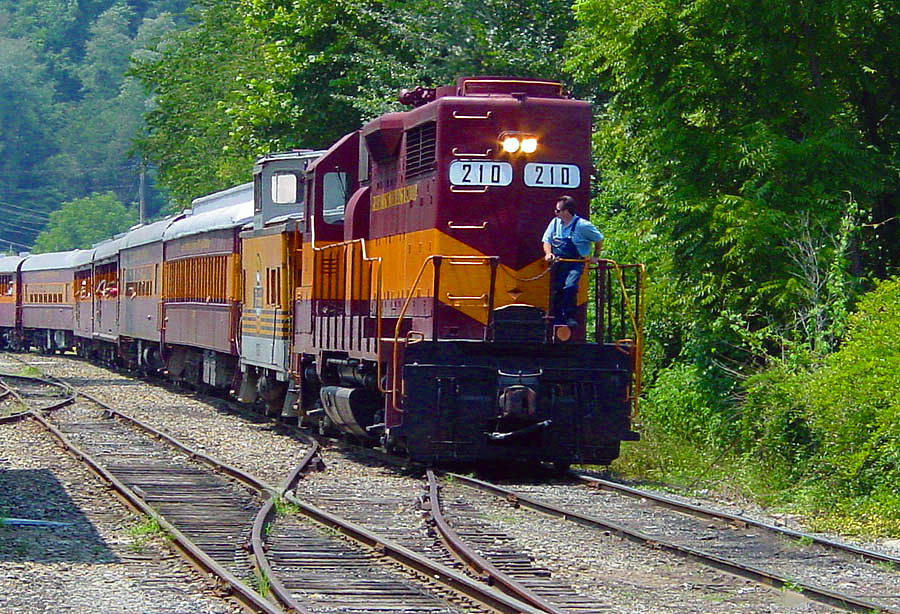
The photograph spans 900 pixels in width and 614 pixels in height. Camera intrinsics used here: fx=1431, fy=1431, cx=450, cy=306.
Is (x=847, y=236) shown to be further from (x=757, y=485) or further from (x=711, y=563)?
(x=711, y=563)

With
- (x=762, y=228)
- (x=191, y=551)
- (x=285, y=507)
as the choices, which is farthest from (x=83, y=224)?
(x=191, y=551)

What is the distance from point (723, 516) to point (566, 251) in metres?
3.17

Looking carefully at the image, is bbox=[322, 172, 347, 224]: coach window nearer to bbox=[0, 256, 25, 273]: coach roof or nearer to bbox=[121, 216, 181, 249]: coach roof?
bbox=[121, 216, 181, 249]: coach roof

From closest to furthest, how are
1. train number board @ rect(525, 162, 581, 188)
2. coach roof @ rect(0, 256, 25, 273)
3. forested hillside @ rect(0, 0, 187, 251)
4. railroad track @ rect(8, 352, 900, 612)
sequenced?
1. railroad track @ rect(8, 352, 900, 612)
2. train number board @ rect(525, 162, 581, 188)
3. coach roof @ rect(0, 256, 25, 273)
4. forested hillside @ rect(0, 0, 187, 251)

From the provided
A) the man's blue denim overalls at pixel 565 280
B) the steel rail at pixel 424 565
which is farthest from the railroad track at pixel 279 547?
the man's blue denim overalls at pixel 565 280

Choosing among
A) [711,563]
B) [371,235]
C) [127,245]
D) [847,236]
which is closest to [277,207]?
[371,235]

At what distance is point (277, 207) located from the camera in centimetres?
1811

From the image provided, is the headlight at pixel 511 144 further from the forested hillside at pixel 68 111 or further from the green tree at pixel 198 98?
the forested hillside at pixel 68 111

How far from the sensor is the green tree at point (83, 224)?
11081 centimetres

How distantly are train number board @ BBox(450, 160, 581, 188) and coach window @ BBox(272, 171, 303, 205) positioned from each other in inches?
207

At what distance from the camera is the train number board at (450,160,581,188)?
12.9 m

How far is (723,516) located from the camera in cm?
1032

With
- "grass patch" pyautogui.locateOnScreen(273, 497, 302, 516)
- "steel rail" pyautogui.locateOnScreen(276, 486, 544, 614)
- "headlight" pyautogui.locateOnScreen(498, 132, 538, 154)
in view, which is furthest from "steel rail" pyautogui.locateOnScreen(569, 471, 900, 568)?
"headlight" pyautogui.locateOnScreen(498, 132, 538, 154)

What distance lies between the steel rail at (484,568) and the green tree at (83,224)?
102 m
